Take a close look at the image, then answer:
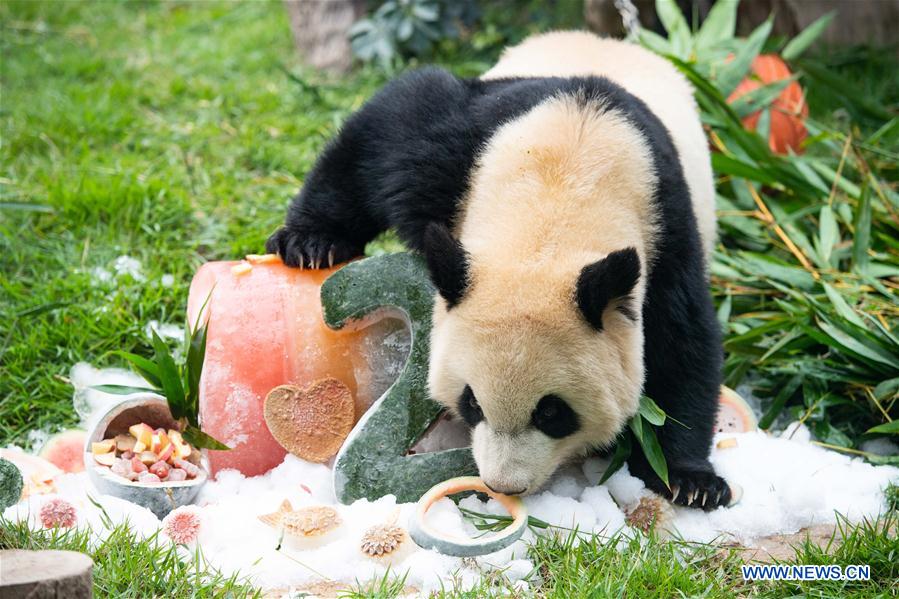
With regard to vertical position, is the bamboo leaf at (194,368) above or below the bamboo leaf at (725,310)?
above

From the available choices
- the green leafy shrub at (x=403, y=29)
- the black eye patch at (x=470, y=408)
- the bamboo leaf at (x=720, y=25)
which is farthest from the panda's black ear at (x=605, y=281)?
the green leafy shrub at (x=403, y=29)

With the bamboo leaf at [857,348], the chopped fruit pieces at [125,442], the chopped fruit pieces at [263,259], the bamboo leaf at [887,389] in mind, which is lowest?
the bamboo leaf at [887,389]

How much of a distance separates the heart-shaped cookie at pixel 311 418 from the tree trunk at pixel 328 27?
14.3 feet

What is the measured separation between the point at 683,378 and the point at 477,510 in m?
0.87

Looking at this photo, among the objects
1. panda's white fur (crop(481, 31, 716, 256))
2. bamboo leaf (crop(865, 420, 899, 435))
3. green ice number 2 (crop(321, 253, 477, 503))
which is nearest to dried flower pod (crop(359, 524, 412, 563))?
green ice number 2 (crop(321, 253, 477, 503))

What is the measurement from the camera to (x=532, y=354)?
9.18 ft

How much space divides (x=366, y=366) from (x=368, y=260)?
0.36 metres

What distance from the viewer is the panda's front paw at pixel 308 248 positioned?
3605 millimetres

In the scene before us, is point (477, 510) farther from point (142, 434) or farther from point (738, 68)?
point (738, 68)

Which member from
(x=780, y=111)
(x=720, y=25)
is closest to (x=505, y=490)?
(x=780, y=111)

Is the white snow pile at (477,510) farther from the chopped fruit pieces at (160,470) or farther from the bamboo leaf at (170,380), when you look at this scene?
the bamboo leaf at (170,380)

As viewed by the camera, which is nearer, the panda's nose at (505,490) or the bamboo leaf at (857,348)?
the panda's nose at (505,490)

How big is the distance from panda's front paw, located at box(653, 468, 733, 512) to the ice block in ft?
3.33

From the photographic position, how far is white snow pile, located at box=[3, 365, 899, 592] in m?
2.83
